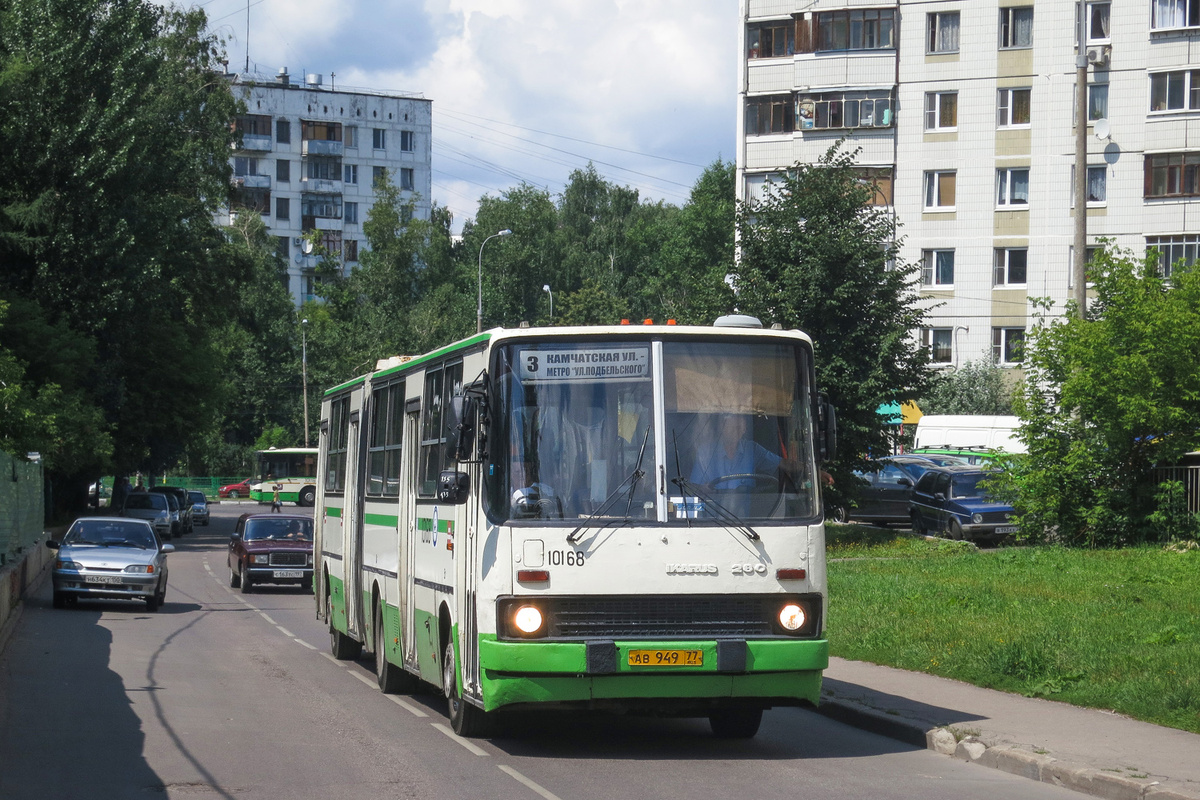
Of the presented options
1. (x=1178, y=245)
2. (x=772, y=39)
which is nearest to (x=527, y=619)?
(x=1178, y=245)

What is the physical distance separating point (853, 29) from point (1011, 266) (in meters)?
11.0

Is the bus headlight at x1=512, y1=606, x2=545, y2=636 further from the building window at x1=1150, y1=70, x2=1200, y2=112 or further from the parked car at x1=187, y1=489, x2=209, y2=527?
the parked car at x1=187, y1=489, x2=209, y2=527

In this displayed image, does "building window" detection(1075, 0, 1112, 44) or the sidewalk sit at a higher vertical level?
"building window" detection(1075, 0, 1112, 44)

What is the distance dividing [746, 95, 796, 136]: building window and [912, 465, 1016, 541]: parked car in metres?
26.1

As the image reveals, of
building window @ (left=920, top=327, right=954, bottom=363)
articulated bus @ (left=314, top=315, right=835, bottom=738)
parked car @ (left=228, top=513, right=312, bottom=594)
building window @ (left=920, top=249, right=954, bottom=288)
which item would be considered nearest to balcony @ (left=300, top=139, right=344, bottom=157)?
building window @ (left=920, top=249, right=954, bottom=288)

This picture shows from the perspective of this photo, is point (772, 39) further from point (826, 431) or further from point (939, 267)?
point (826, 431)

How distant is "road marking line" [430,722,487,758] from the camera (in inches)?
408

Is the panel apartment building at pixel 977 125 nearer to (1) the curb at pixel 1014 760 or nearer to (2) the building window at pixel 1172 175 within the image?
(2) the building window at pixel 1172 175

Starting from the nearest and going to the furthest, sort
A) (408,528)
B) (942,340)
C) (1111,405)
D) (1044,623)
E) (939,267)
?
1. (408,528)
2. (1044,623)
3. (1111,405)
4. (939,267)
5. (942,340)

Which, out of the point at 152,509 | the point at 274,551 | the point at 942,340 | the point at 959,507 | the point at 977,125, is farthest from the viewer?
the point at 942,340

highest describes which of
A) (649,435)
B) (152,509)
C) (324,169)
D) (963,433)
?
→ (324,169)

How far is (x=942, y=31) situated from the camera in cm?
5847

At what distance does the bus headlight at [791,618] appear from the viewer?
32.9 feet

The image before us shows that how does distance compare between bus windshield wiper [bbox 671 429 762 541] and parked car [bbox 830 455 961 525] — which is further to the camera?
parked car [bbox 830 455 961 525]
